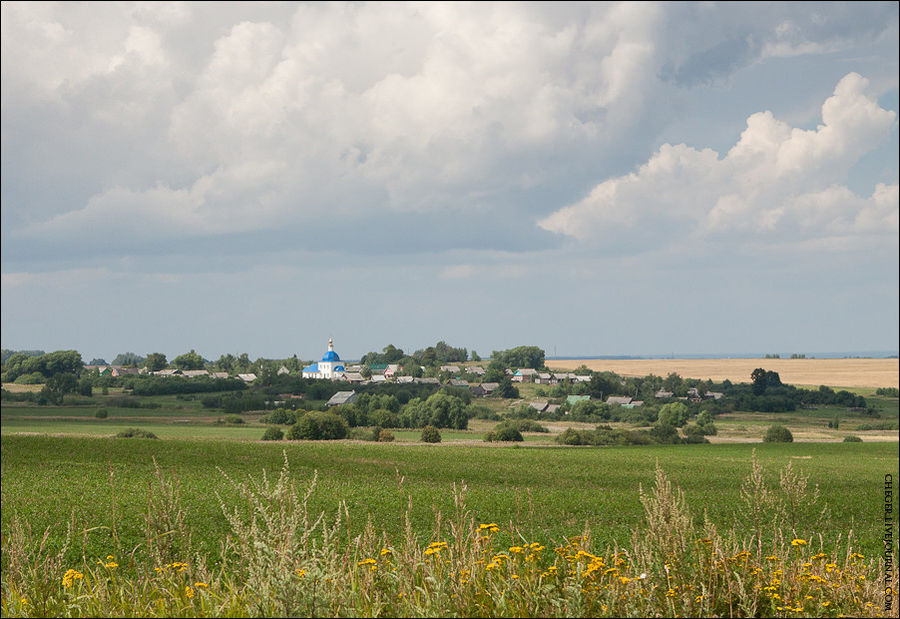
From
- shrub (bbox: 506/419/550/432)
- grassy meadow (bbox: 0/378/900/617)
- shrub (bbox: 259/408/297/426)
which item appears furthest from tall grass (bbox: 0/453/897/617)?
shrub (bbox: 259/408/297/426)

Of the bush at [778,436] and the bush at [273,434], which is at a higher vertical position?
the bush at [273,434]

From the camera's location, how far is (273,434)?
74.8 m

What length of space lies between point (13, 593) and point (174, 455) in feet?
165

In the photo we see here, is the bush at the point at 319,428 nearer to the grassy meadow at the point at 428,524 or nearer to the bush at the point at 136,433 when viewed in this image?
the grassy meadow at the point at 428,524

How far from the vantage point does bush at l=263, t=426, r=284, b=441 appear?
7376 centimetres

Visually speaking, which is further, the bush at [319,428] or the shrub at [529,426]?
the shrub at [529,426]

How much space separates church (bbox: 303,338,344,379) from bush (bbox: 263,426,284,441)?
48.8 m

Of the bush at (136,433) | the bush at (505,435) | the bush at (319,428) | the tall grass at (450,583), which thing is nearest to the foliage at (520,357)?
the bush at (505,435)

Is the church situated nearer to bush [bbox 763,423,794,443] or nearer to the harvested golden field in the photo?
the harvested golden field

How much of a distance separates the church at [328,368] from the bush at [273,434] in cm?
4878

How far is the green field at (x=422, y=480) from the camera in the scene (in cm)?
2830

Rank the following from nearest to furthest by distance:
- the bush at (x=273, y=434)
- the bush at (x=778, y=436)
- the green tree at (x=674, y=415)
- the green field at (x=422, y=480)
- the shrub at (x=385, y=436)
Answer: the green field at (x=422, y=480)
the bush at (x=273, y=434)
the shrub at (x=385, y=436)
the bush at (x=778, y=436)
the green tree at (x=674, y=415)

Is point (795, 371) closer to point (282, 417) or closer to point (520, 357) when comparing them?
point (520, 357)

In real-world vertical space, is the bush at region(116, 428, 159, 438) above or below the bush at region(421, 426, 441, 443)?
above
